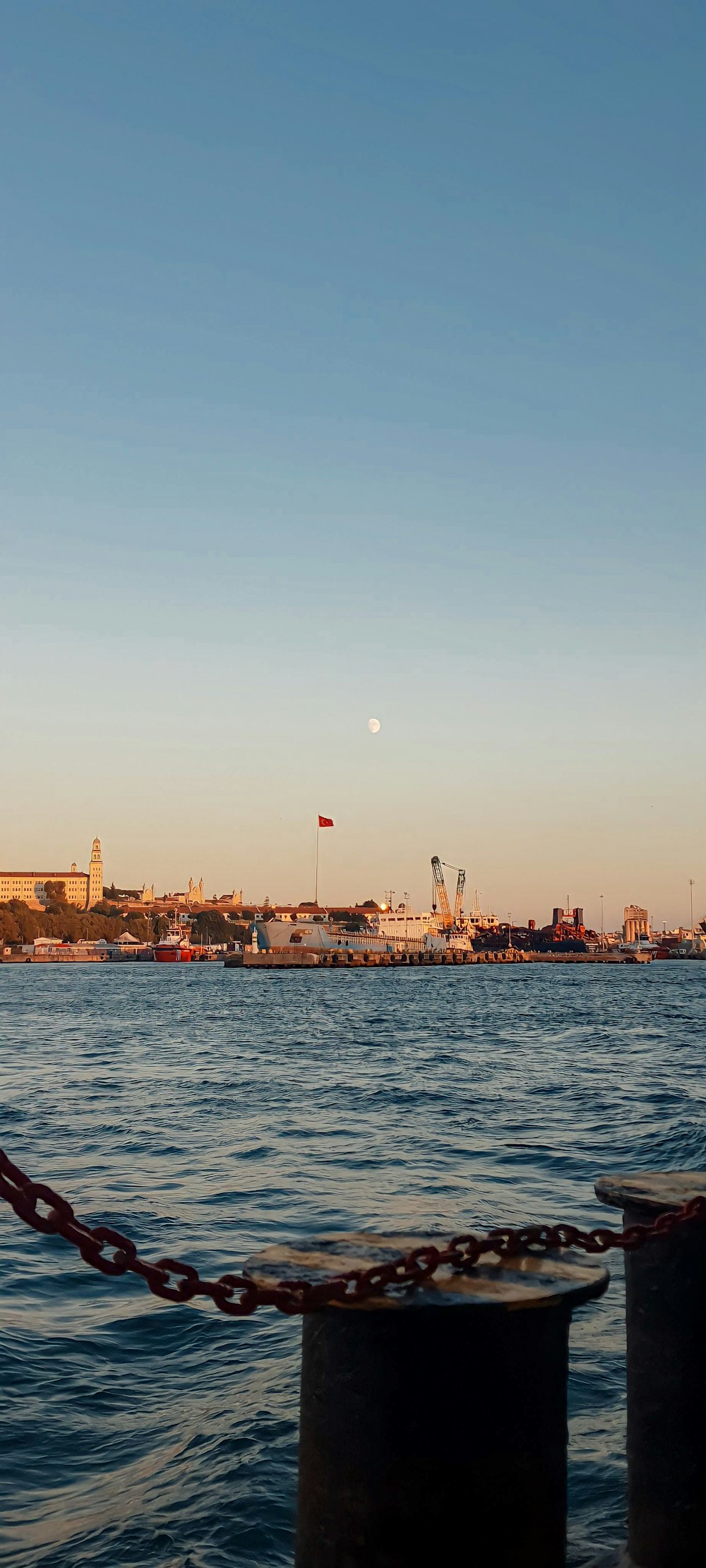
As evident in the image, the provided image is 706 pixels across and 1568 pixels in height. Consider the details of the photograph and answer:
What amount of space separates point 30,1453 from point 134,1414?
67 centimetres

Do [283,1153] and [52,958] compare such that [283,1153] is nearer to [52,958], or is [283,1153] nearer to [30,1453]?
[30,1453]

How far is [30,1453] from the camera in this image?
5.52m

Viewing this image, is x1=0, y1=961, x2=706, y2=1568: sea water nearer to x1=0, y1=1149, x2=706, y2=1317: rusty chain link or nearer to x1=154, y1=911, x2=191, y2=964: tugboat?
x1=0, y1=1149, x2=706, y2=1317: rusty chain link

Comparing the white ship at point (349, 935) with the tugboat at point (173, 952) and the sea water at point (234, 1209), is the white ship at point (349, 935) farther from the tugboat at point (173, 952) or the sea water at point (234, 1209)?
the sea water at point (234, 1209)

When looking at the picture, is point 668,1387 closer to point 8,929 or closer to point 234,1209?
point 234,1209

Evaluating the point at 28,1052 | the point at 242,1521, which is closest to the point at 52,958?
the point at 28,1052

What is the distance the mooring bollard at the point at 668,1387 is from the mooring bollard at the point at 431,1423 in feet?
2.09

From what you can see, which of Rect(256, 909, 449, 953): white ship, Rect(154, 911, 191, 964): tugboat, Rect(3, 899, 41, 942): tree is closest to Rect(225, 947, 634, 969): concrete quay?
Rect(256, 909, 449, 953): white ship

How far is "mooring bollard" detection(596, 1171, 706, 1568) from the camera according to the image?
3.17 m

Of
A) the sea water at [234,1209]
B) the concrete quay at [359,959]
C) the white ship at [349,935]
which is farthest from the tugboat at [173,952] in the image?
the sea water at [234,1209]

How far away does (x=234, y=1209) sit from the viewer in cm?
1061

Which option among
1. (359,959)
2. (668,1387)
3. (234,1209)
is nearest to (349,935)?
(359,959)

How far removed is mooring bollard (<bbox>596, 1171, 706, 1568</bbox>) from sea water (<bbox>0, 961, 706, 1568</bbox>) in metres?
1.06

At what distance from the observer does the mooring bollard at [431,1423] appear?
2477 millimetres
